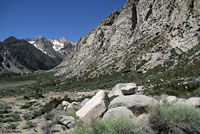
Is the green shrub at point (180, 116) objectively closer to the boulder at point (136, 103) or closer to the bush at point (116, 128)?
the bush at point (116, 128)

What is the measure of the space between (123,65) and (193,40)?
18.5 meters

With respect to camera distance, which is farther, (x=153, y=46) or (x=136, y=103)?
(x=153, y=46)

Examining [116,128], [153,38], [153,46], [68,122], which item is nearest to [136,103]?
[116,128]

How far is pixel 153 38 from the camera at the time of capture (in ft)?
131

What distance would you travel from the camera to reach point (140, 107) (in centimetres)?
512

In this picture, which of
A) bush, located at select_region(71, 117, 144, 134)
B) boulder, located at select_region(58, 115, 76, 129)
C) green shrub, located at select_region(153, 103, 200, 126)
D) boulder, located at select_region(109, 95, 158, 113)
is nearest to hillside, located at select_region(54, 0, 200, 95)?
boulder, located at select_region(109, 95, 158, 113)

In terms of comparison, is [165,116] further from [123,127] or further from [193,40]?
[193,40]

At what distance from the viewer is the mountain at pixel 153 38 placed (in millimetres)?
27156

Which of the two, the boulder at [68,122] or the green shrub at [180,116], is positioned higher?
the green shrub at [180,116]

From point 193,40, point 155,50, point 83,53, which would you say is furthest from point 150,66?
point 83,53

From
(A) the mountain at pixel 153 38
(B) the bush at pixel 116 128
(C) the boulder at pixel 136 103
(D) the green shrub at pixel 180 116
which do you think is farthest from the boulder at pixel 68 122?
(A) the mountain at pixel 153 38

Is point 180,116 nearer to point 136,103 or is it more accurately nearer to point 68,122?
point 136,103

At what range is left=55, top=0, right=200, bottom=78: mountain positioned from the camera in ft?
89.1

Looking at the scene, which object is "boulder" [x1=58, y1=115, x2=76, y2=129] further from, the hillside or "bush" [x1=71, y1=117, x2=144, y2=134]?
the hillside
